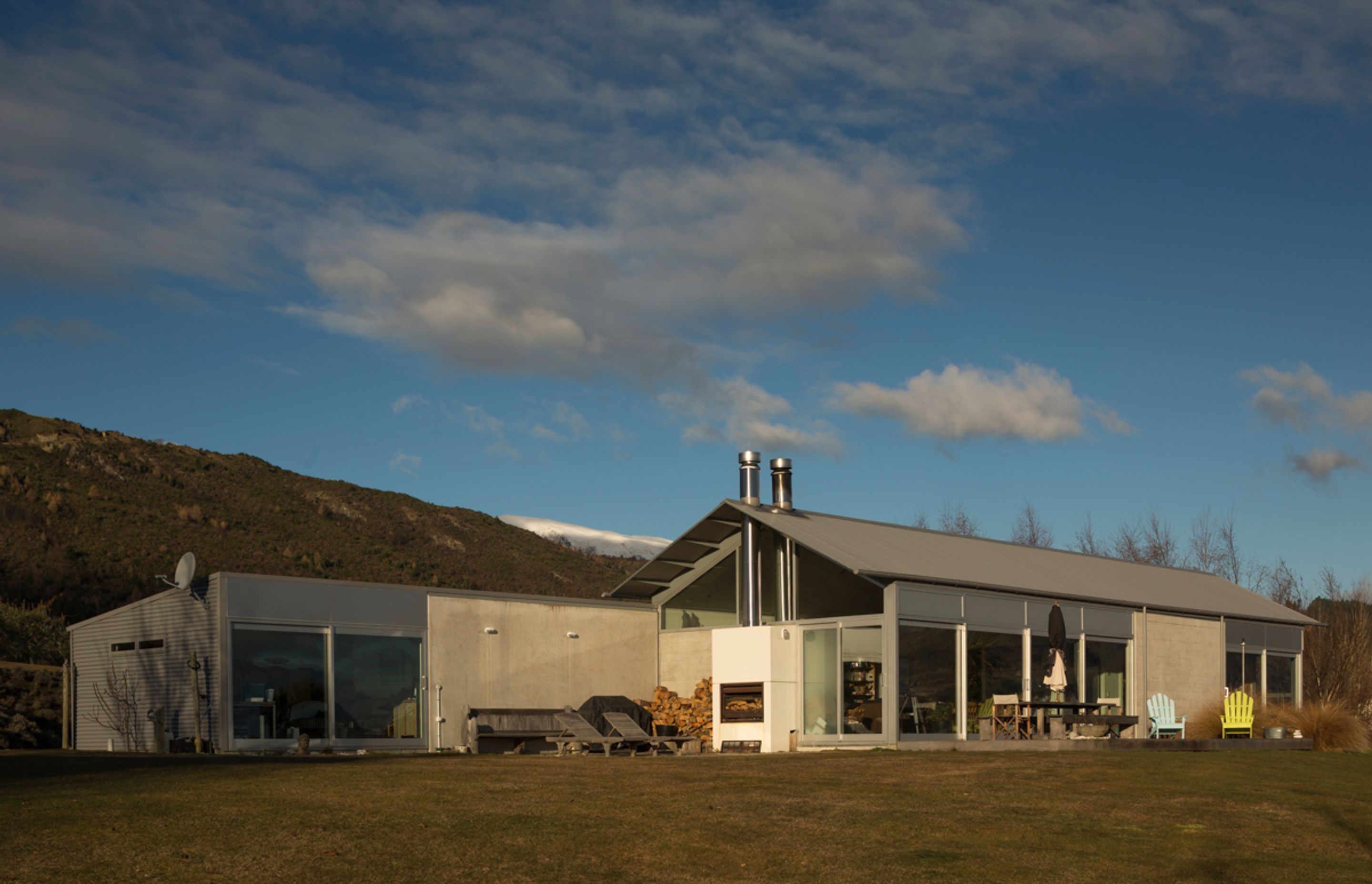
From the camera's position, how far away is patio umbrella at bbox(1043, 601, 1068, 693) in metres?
21.0

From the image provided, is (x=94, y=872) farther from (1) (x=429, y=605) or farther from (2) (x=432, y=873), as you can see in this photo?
(1) (x=429, y=605)

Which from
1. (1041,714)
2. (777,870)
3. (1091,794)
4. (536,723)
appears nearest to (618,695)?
(536,723)

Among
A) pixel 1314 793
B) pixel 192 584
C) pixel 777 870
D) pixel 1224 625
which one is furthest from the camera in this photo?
pixel 1224 625

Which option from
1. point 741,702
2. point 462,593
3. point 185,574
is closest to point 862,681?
point 741,702

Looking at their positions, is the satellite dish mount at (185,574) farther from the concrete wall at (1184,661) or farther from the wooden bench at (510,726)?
the concrete wall at (1184,661)

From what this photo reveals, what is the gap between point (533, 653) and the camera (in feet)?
74.0

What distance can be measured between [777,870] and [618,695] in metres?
16.1

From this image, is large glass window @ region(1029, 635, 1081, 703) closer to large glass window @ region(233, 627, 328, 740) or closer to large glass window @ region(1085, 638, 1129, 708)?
large glass window @ region(1085, 638, 1129, 708)

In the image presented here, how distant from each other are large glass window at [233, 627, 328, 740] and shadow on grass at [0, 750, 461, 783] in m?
1.63

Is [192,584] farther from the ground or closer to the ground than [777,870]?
farther from the ground

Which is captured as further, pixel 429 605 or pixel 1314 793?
pixel 429 605

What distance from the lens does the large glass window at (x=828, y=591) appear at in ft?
70.2

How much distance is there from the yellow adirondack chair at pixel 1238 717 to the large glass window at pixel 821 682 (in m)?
6.54

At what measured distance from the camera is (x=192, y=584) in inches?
769
